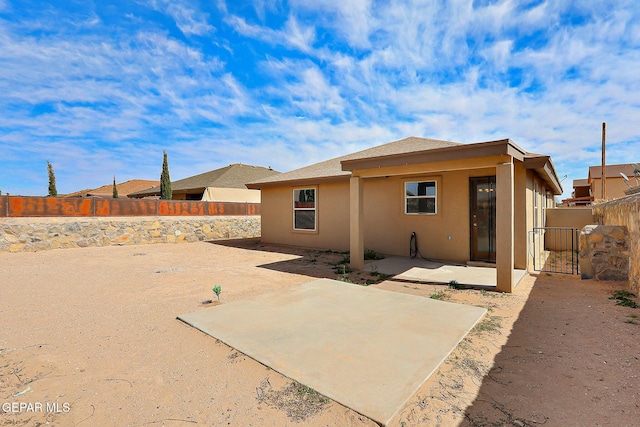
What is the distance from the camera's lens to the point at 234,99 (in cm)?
1395

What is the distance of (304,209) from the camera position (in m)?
11.9

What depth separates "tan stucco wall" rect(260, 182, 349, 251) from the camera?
10.7m

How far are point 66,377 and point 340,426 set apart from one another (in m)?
2.62

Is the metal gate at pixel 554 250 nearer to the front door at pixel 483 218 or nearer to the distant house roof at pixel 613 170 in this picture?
the front door at pixel 483 218

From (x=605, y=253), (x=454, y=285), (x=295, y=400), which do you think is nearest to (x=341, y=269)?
(x=454, y=285)

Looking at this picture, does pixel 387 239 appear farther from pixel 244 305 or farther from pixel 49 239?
pixel 49 239

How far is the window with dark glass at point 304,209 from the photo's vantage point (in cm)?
1161

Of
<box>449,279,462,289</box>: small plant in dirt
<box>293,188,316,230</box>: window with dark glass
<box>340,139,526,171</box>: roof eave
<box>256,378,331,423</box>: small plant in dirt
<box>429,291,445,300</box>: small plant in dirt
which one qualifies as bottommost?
<box>429,291,445,300</box>: small plant in dirt

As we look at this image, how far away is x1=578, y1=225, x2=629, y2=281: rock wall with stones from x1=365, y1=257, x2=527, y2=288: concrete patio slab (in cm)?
131

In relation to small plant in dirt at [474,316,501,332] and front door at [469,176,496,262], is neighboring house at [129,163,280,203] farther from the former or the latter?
small plant in dirt at [474,316,501,332]

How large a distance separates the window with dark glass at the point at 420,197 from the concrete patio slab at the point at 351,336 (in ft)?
14.1

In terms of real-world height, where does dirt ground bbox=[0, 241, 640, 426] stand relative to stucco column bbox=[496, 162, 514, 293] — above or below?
below

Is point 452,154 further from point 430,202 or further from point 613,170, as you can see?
point 613,170

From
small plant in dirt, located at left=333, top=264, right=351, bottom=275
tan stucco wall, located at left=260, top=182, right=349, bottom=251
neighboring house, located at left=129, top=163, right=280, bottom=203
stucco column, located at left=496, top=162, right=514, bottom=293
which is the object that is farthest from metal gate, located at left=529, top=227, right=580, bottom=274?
neighboring house, located at left=129, top=163, right=280, bottom=203
